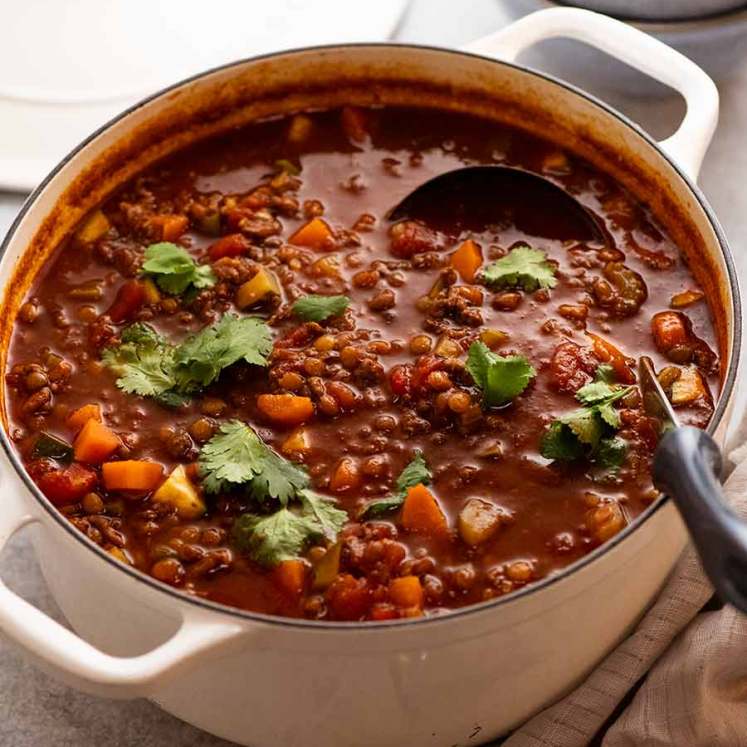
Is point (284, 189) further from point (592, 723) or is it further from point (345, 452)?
point (592, 723)

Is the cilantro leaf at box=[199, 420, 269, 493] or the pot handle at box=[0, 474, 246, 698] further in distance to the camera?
the cilantro leaf at box=[199, 420, 269, 493]

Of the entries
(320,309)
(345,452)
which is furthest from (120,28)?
(345,452)

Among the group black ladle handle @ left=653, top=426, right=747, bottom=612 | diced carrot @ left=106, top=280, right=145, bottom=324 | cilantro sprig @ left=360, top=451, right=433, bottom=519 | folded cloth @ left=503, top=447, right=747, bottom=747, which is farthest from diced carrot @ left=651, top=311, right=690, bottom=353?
diced carrot @ left=106, top=280, right=145, bottom=324

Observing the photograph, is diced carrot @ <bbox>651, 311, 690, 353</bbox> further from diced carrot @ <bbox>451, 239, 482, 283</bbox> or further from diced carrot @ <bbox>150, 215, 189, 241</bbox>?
diced carrot @ <bbox>150, 215, 189, 241</bbox>

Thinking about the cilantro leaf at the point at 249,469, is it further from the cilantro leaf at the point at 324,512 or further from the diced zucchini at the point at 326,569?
the diced zucchini at the point at 326,569

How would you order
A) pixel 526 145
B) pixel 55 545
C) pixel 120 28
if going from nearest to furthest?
pixel 55 545, pixel 526 145, pixel 120 28

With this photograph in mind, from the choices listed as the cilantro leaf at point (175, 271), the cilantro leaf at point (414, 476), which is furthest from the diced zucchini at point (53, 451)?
the cilantro leaf at point (414, 476)

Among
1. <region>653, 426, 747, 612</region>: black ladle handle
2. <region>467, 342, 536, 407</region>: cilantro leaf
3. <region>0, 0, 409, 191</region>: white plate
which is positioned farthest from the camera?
<region>0, 0, 409, 191</region>: white plate
